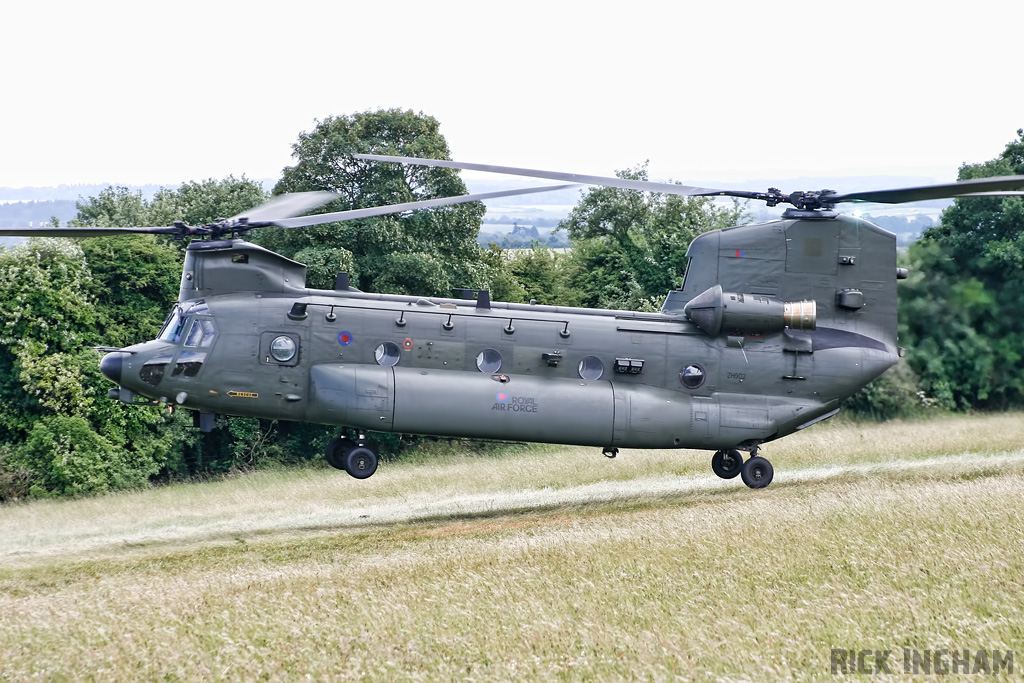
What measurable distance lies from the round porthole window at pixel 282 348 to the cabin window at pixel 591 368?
500 cm

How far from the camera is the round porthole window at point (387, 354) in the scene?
56.8 feet

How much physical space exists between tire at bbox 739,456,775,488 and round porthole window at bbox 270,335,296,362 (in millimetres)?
8594

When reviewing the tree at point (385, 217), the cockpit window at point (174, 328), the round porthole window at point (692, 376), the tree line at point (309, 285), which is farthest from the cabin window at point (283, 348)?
the tree at point (385, 217)

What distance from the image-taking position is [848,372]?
18203 mm

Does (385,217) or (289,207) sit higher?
(289,207)

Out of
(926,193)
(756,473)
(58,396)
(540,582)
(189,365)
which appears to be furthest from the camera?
(58,396)

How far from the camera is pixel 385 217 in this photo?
115 feet

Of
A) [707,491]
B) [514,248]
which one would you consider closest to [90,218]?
[514,248]

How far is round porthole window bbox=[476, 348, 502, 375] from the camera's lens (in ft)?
57.3

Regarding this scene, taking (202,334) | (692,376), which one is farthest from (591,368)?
(202,334)

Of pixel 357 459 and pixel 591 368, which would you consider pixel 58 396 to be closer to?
pixel 357 459

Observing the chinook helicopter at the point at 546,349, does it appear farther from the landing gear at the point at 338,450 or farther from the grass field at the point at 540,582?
the grass field at the point at 540,582

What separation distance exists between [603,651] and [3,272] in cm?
2657

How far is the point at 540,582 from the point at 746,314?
7002mm
